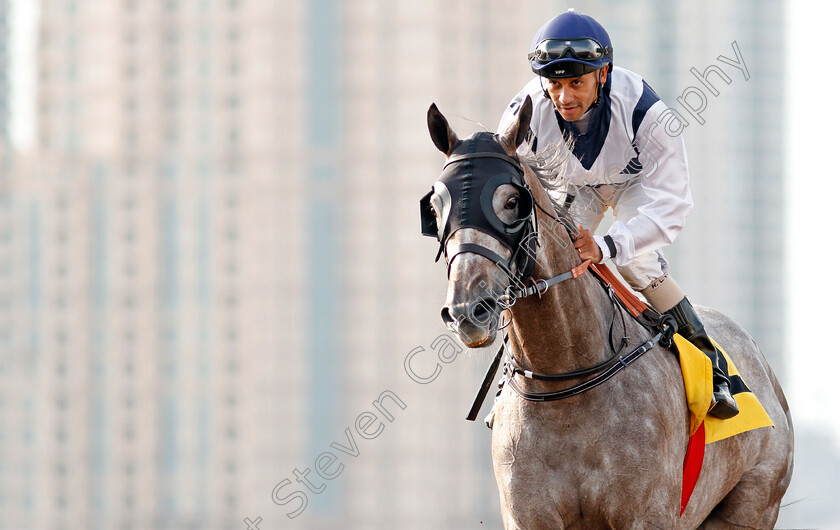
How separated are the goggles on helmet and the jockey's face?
106 mm

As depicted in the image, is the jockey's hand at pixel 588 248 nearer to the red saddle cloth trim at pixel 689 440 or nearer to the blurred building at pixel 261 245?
the red saddle cloth trim at pixel 689 440

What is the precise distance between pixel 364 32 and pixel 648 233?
333 feet

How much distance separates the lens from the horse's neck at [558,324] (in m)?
5.35

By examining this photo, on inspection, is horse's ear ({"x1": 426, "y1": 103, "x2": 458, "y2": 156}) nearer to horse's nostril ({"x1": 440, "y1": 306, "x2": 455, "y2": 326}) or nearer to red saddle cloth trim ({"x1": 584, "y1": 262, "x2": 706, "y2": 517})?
horse's nostril ({"x1": 440, "y1": 306, "x2": 455, "y2": 326})

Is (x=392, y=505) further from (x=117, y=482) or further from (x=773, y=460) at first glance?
(x=773, y=460)

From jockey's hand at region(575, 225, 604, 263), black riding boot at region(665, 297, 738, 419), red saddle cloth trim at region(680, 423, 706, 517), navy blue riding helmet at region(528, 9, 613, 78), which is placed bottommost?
red saddle cloth trim at region(680, 423, 706, 517)

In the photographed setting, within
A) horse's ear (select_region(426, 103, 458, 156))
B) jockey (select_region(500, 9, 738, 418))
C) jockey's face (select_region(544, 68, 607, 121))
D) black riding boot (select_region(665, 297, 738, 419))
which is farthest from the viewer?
black riding boot (select_region(665, 297, 738, 419))

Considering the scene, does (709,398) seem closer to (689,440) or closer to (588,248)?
(689,440)

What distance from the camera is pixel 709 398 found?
19.5ft

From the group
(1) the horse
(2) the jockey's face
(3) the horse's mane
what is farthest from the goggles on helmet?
(1) the horse

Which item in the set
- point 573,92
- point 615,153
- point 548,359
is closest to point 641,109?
point 615,153

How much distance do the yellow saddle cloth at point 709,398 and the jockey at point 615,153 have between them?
9 cm

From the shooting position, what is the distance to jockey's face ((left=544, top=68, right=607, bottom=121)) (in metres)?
5.92

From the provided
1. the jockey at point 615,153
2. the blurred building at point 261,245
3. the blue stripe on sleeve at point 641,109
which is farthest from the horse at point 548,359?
the blurred building at point 261,245
